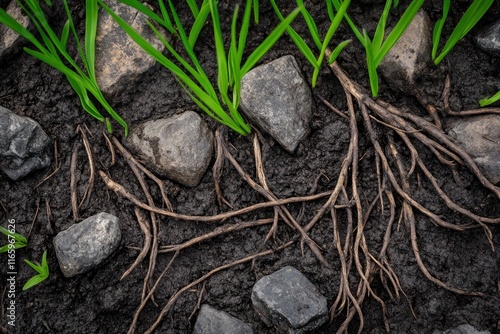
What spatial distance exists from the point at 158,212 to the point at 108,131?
1.35ft

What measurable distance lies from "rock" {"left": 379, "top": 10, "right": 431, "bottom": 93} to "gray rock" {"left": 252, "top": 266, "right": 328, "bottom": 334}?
0.90m

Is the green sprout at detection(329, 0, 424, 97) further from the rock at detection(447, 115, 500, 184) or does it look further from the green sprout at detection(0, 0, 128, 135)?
the green sprout at detection(0, 0, 128, 135)

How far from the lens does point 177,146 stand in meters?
1.75

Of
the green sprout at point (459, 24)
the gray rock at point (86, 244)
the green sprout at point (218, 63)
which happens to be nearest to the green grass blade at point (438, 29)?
the green sprout at point (459, 24)

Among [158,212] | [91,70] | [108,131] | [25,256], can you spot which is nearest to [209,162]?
[158,212]

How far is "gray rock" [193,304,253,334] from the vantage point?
168 centimetres

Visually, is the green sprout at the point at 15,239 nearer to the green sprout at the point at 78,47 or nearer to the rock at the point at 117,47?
the green sprout at the point at 78,47

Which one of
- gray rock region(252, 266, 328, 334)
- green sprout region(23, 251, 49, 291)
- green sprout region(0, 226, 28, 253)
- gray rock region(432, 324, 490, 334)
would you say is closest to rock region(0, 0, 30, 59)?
green sprout region(0, 226, 28, 253)

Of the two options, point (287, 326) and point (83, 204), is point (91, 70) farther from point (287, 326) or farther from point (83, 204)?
point (287, 326)

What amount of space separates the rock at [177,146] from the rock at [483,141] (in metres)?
1.02

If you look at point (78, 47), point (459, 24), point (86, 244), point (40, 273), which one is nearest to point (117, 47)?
point (78, 47)

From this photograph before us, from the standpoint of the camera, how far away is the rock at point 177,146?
1.75 metres

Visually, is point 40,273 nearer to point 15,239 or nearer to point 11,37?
point 15,239

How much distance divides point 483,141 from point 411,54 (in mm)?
446
